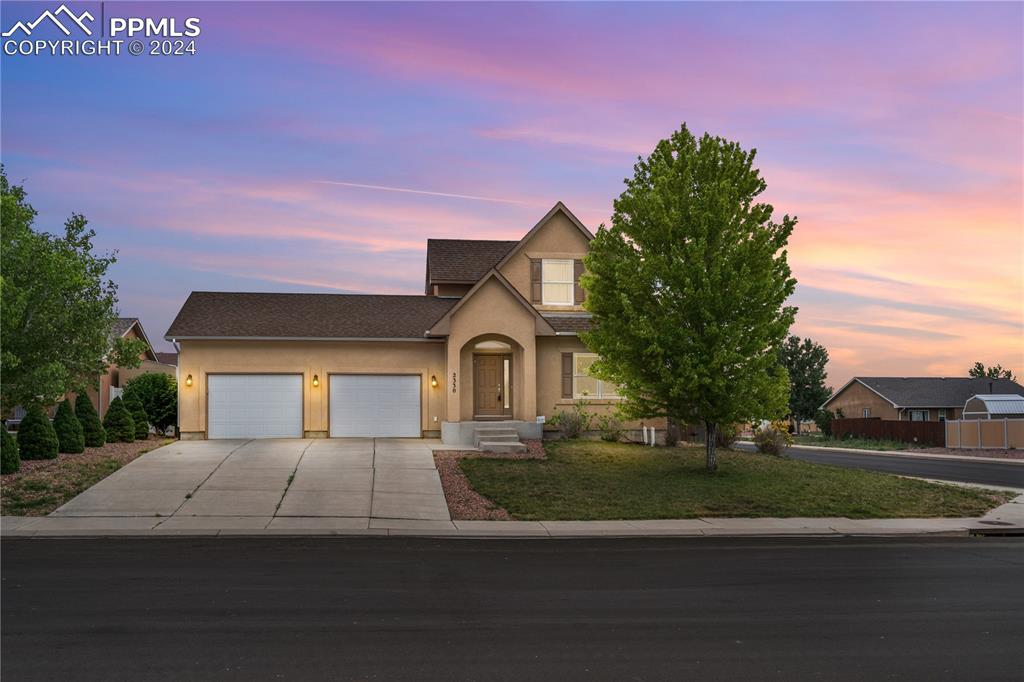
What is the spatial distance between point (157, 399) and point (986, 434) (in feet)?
134

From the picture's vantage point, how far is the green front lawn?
20047mm

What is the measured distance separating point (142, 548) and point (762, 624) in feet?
34.7

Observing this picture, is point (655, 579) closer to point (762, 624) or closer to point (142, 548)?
point (762, 624)

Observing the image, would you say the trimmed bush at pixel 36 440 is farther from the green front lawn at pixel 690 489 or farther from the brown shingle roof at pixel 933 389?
the brown shingle roof at pixel 933 389

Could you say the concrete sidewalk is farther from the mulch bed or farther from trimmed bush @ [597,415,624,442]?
trimmed bush @ [597,415,624,442]

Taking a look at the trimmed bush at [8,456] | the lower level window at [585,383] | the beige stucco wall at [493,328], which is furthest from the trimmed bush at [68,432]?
the lower level window at [585,383]

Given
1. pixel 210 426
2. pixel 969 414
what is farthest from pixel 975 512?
pixel 969 414

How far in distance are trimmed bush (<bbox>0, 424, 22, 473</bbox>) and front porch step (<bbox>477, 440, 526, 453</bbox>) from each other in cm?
1313

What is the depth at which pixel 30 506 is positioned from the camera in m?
18.8

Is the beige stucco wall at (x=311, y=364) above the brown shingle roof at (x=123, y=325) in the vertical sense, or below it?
below

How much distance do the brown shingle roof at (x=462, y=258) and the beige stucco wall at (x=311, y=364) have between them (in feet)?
14.2

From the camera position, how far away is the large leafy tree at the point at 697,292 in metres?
22.6

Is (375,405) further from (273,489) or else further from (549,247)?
(273,489)

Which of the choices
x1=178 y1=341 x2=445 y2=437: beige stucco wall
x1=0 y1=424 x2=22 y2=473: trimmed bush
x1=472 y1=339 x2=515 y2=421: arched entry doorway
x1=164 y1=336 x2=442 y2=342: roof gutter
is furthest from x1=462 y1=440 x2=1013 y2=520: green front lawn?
x1=0 y1=424 x2=22 y2=473: trimmed bush
